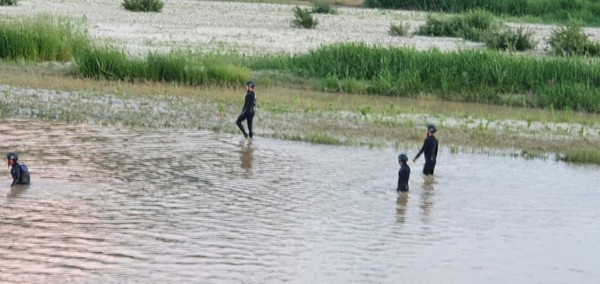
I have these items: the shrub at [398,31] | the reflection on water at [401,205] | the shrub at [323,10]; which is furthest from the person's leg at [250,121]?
the shrub at [323,10]

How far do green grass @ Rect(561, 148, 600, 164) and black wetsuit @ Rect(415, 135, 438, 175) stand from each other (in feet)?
10.7

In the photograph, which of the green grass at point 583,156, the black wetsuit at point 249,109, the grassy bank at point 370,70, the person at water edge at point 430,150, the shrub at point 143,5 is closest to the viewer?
the person at water edge at point 430,150

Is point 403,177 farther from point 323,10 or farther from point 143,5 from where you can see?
point 323,10

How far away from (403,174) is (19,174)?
4.92 m

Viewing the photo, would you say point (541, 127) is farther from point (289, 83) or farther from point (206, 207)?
point (206, 207)

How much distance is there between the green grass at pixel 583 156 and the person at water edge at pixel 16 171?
8.96 meters

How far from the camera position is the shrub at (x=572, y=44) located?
33.0 meters

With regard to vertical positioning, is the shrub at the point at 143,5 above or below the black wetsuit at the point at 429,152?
above

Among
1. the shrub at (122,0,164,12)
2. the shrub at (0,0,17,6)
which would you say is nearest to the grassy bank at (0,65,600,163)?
the shrub at (0,0,17,6)

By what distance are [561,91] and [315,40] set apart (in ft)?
36.9

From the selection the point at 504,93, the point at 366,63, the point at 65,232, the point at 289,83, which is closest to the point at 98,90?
the point at 289,83

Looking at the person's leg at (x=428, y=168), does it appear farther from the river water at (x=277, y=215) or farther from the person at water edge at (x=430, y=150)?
the river water at (x=277, y=215)

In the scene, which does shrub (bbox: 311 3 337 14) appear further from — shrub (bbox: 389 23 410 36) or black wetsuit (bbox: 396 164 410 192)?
black wetsuit (bbox: 396 164 410 192)

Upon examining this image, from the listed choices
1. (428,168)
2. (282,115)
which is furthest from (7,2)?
(428,168)
